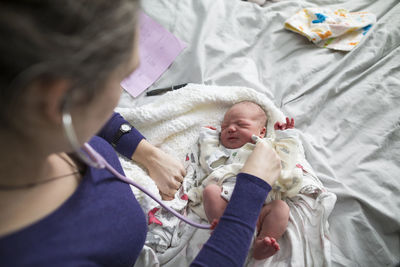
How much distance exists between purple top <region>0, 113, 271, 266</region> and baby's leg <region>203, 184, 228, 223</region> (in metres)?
0.21

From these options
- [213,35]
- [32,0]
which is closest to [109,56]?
[32,0]

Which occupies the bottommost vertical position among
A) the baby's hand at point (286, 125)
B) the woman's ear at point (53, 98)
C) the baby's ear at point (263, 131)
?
the baby's ear at point (263, 131)

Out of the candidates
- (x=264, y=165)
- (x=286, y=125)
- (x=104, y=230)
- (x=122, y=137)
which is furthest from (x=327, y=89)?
(x=104, y=230)

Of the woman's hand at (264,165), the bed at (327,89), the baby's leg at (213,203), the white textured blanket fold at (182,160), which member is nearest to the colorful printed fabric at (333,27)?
the bed at (327,89)

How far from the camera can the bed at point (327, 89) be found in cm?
90

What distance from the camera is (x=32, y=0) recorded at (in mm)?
320

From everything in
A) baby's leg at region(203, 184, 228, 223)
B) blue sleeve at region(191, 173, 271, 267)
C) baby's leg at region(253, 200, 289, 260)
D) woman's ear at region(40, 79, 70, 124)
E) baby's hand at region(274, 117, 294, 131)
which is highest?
woman's ear at region(40, 79, 70, 124)

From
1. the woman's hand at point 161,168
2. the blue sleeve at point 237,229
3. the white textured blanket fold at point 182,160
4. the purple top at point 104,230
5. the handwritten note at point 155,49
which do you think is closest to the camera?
the purple top at point 104,230

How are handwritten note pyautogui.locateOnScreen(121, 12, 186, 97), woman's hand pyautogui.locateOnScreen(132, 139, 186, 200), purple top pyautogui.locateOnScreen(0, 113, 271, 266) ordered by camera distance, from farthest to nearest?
handwritten note pyautogui.locateOnScreen(121, 12, 186, 97), woman's hand pyautogui.locateOnScreen(132, 139, 186, 200), purple top pyautogui.locateOnScreen(0, 113, 271, 266)

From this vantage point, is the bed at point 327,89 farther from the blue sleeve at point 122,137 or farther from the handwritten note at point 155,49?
the blue sleeve at point 122,137

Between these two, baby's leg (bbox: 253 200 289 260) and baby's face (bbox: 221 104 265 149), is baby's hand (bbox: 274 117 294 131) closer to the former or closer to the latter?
baby's face (bbox: 221 104 265 149)

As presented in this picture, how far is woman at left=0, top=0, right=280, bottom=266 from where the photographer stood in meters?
0.34

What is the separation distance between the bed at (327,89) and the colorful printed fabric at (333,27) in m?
0.05

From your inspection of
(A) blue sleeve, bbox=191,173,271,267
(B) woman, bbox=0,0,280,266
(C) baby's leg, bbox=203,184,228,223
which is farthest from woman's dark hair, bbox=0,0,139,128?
(C) baby's leg, bbox=203,184,228,223
